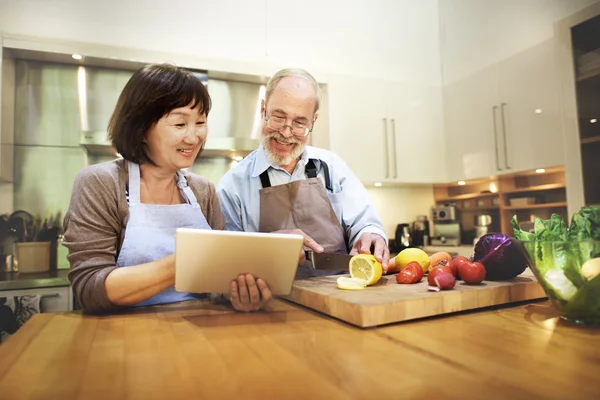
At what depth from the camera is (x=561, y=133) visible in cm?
267

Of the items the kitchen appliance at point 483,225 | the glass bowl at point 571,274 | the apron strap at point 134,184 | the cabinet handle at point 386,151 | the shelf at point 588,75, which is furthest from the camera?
the kitchen appliance at point 483,225

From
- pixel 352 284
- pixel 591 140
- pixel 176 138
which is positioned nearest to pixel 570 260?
pixel 352 284

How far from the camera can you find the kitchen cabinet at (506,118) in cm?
274

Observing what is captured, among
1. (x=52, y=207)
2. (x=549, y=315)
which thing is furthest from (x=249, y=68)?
(x=549, y=315)

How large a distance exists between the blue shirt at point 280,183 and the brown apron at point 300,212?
0.05 m

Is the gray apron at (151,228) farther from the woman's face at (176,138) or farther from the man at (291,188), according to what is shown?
the man at (291,188)

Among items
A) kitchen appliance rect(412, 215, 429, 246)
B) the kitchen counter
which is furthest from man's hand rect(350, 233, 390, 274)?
kitchen appliance rect(412, 215, 429, 246)

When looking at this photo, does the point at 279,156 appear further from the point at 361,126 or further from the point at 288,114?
the point at 361,126

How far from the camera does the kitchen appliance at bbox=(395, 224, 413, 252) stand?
3553 millimetres

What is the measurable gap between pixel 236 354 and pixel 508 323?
0.51 meters

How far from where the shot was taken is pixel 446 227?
362 cm

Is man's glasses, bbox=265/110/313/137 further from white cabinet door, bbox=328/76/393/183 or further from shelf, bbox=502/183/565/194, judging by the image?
shelf, bbox=502/183/565/194

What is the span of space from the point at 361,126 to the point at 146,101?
2.32 meters

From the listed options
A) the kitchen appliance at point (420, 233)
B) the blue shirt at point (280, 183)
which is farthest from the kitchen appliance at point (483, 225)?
the blue shirt at point (280, 183)
